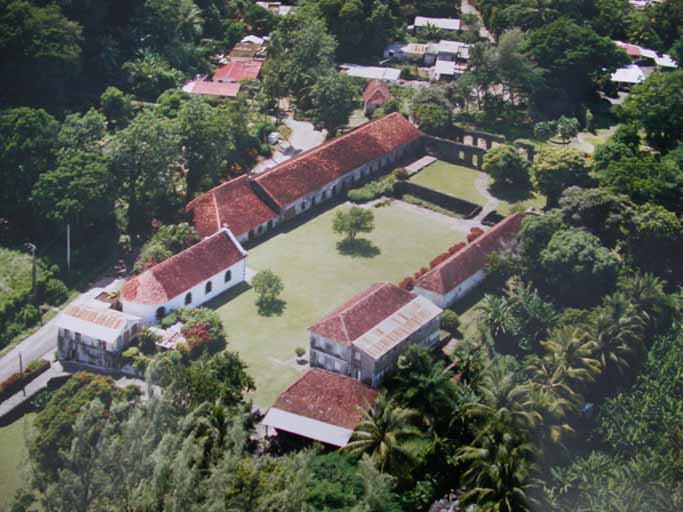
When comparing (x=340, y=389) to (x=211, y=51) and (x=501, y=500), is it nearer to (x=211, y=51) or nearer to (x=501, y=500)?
(x=501, y=500)

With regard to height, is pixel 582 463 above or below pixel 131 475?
Answer: below

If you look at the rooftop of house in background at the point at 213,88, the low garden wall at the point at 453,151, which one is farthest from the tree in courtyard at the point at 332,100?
the rooftop of house in background at the point at 213,88

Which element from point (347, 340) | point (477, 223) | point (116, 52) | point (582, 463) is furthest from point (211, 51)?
point (582, 463)

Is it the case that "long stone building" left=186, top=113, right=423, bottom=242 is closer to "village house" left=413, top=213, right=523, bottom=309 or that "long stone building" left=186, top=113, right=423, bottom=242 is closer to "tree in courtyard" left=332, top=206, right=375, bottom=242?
"tree in courtyard" left=332, top=206, right=375, bottom=242

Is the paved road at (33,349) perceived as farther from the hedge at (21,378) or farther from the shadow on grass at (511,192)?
the shadow on grass at (511,192)

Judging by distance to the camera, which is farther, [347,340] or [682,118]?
[682,118]

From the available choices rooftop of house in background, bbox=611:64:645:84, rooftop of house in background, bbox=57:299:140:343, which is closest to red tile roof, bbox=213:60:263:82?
rooftop of house in background, bbox=611:64:645:84

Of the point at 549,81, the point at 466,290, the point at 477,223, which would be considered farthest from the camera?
the point at 549,81
